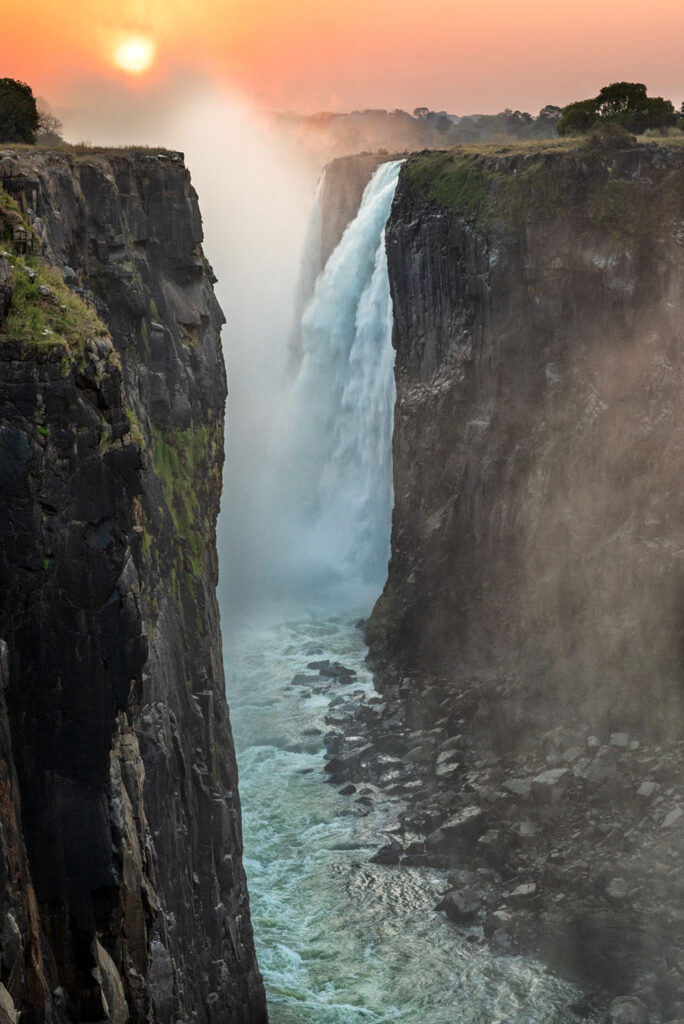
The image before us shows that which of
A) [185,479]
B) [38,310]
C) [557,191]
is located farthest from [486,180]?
[38,310]

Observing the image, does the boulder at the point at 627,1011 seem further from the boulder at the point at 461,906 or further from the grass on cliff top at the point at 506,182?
the grass on cliff top at the point at 506,182

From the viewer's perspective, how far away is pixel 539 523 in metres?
55.5

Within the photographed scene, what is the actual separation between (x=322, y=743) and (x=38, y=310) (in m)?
39.1

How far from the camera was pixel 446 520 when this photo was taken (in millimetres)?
60062

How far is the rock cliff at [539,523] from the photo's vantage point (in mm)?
45219

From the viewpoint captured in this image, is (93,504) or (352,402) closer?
(93,504)

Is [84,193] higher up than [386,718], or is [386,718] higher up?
[84,193]

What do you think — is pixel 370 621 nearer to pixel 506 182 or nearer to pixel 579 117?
pixel 506 182

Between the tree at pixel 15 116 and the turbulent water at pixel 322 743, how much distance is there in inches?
931

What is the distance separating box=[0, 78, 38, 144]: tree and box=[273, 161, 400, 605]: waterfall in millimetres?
23439

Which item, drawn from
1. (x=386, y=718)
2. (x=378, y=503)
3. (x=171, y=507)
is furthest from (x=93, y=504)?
(x=378, y=503)

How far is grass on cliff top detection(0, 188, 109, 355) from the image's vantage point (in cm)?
1886

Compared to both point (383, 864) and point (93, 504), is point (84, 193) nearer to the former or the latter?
point (93, 504)

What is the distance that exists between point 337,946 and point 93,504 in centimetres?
2623
